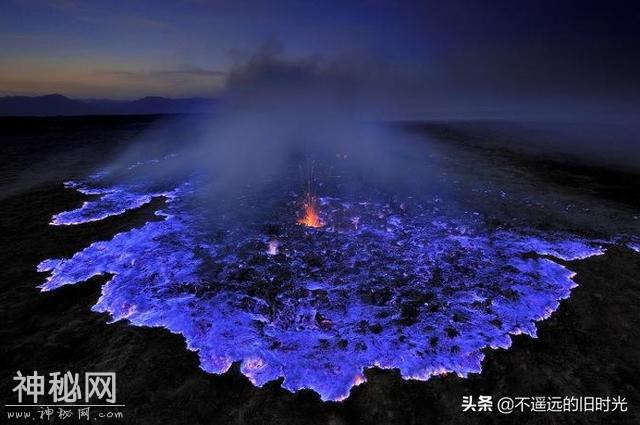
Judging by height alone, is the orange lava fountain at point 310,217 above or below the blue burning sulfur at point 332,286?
above

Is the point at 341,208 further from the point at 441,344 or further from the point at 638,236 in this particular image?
the point at 638,236

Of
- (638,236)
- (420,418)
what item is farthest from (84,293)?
(638,236)

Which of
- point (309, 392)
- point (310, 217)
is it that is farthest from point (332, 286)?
point (310, 217)

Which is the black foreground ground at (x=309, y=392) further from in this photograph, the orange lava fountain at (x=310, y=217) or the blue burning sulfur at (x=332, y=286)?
the orange lava fountain at (x=310, y=217)

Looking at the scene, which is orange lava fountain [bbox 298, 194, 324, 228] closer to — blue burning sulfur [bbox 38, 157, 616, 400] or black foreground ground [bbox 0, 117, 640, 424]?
blue burning sulfur [bbox 38, 157, 616, 400]

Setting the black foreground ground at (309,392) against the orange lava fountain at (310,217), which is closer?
the black foreground ground at (309,392)

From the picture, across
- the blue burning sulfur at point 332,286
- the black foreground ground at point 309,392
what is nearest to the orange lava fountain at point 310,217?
the blue burning sulfur at point 332,286
